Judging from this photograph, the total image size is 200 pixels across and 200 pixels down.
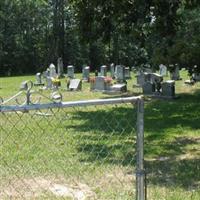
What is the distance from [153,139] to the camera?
36.5 ft

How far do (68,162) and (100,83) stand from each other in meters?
15.6

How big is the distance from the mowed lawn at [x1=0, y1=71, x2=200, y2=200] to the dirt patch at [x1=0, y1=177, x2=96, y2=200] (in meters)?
0.01

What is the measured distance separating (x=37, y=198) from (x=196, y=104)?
1233cm

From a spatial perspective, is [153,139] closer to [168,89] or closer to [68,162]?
[68,162]

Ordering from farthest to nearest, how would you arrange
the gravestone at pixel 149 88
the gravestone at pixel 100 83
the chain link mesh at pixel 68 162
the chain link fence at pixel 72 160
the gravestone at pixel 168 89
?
the gravestone at pixel 100 83 → the gravestone at pixel 149 88 → the gravestone at pixel 168 89 → the chain link mesh at pixel 68 162 → the chain link fence at pixel 72 160

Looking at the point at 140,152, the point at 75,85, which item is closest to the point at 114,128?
the point at 140,152

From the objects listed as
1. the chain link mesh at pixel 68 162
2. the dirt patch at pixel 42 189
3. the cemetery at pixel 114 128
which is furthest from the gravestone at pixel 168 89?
the dirt patch at pixel 42 189

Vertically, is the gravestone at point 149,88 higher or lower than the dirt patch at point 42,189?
lower

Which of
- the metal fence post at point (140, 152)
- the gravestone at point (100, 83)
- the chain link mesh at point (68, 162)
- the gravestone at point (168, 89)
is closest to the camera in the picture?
the metal fence post at point (140, 152)

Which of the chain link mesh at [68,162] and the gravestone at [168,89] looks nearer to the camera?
the chain link mesh at [68,162]

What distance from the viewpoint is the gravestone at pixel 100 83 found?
78.1 feet

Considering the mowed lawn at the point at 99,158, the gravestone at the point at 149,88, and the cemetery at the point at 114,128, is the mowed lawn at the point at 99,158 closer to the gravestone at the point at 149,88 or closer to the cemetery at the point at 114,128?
the cemetery at the point at 114,128

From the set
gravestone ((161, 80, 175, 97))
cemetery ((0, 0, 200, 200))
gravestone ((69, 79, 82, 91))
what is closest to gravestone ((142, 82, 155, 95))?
Answer: cemetery ((0, 0, 200, 200))

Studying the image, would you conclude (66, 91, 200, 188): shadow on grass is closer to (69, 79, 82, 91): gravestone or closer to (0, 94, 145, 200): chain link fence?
(0, 94, 145, 200): chain link fence
